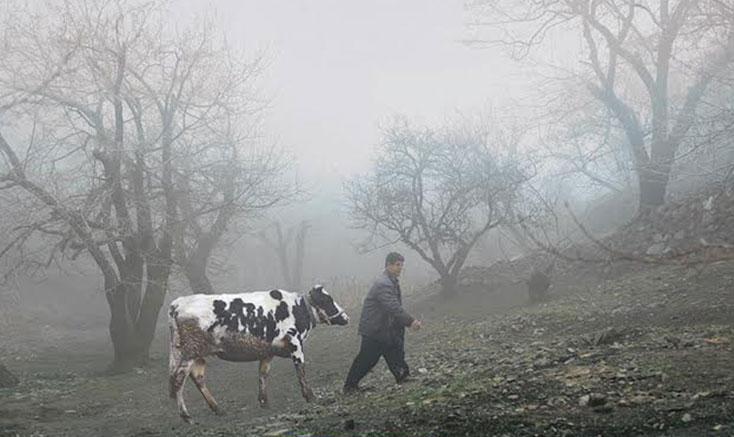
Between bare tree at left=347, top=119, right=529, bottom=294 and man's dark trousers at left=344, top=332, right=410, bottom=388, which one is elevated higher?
bare tree at left=347, top=119, right=529, bottom=294

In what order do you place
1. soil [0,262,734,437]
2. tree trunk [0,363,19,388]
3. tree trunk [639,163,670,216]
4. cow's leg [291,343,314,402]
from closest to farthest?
soil [0,262,734,437]
cow's leg [291,343,314,402]
tree trunk [0,363,19,388]
tree trunk [639,163,670,216]

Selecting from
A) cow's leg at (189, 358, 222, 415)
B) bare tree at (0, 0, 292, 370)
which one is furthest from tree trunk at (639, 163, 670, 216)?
cow's leg at (189, 358, 222, 415)

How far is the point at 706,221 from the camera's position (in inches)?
719

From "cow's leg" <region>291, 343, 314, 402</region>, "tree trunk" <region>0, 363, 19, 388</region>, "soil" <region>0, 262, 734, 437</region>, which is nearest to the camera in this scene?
"soil" <region>0, 262, 734, 437</region>

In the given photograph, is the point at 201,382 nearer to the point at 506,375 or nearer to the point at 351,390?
the point at 351,390

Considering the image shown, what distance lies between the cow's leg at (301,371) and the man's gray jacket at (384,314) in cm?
125

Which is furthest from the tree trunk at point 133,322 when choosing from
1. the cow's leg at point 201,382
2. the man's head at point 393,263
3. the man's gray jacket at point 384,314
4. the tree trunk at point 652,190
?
the tree trunk at point 652,190

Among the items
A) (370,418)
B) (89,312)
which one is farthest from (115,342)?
(89,312)

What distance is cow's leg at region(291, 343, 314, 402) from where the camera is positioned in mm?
10227

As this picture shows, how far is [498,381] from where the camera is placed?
8.23m

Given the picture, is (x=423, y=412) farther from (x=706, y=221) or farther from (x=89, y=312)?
(x=89, y=312)

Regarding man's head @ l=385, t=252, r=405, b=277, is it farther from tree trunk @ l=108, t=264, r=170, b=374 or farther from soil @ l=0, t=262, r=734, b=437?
tree trunk @ l=108, t=264, r=170, b=374

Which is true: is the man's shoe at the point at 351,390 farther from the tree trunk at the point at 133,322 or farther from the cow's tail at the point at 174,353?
the tree trunk at the point at 133,322

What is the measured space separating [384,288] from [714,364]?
13.9 feet
